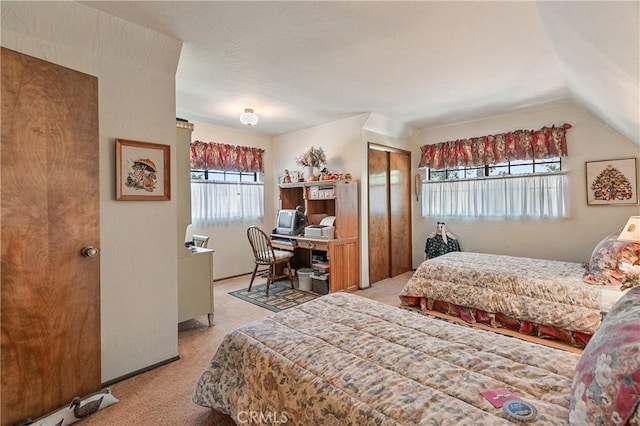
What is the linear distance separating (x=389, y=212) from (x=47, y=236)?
411 cm

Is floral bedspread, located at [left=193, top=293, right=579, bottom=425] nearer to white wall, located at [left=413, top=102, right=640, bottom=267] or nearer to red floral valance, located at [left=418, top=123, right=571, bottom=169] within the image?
white wall, located at [left=413, top=102, right=640, bottom=267]

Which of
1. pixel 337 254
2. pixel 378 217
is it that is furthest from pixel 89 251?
pixel 378 217

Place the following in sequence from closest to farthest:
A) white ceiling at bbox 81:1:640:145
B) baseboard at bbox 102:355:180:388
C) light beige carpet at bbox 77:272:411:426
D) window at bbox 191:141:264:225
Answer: light beige carpet at bbox 77:272:411:426 < white ceiling at bbox 81:1:640:145 < baseboard at bbox 102:355:180:388 < window at bbox 191:141:264:225

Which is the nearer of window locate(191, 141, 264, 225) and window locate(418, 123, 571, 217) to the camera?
window locate(418, 123, 571, 217)

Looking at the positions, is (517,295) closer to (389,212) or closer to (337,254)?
(337,254)

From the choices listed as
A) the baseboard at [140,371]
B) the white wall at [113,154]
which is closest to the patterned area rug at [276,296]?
the baseboard at [140,371]

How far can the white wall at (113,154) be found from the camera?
183cm

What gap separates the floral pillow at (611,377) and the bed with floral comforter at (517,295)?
1.88 meters

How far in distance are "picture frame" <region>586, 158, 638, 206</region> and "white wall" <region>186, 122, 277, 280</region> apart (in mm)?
4650

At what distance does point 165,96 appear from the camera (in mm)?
2256

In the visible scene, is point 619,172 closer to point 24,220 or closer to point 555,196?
point 555,196

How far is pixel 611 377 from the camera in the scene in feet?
2.56

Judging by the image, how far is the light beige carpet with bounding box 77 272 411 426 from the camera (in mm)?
1673

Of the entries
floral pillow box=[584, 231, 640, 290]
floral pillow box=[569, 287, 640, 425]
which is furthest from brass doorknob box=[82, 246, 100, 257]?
floral pillow box=[584, 231, 640, 290]
